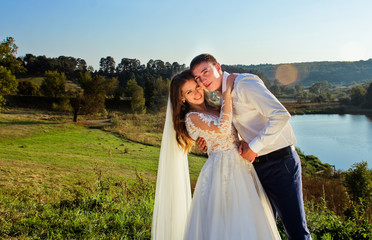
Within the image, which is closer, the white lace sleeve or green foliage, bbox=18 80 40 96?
the white lace sleeve

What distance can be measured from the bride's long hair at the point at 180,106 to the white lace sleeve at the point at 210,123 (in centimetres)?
16

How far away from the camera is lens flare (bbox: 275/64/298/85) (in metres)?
112

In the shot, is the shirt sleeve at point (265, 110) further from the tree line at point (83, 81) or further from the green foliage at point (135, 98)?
the green foliage at point (135, 98)

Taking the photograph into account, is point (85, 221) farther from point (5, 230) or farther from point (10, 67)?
point (10, 67)

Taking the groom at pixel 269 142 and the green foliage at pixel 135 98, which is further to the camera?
the green foliage at pixel 135 98

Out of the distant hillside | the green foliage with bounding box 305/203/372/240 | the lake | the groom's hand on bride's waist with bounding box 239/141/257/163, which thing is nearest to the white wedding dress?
the groom's hand on bride's waist with bounding box 239/141/257/163

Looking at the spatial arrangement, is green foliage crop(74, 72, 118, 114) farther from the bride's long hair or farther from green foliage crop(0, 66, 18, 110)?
the bride's long hair

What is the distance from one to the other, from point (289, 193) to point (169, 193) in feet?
3.66

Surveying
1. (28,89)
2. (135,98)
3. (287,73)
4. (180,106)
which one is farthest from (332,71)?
(180,106)

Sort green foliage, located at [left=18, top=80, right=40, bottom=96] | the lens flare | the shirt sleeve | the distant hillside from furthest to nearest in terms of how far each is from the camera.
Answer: the lens flare, the distant hillside, green foliage, located at [left=18, top=80, right=40, bottom=96], the shirt sleeve

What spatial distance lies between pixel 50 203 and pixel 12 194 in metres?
0.99

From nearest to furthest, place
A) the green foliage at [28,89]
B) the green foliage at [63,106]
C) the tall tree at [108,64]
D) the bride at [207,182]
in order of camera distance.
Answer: the bride at [207,182] → the green foliage at [63,106] → the green foliage at [28,89] → the tall tree at [108,64]

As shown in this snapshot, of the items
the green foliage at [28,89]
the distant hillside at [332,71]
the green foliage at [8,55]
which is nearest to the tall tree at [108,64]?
the green foliage at [28,89]

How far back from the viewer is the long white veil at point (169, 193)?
8.34 feet
